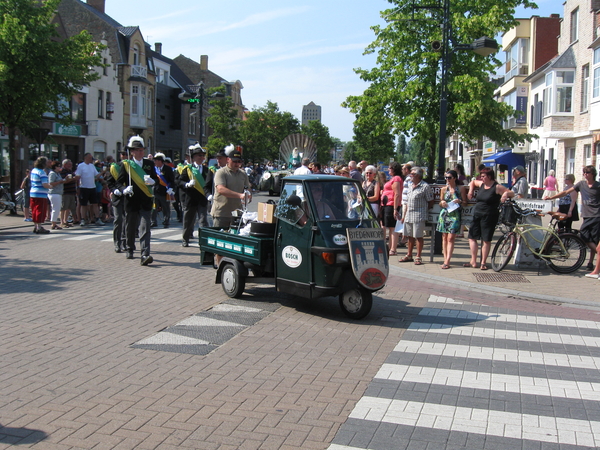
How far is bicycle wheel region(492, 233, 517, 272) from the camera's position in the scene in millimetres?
10961

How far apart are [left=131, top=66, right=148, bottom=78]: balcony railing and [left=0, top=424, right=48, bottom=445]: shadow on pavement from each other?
161ft

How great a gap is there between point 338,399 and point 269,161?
66508mm

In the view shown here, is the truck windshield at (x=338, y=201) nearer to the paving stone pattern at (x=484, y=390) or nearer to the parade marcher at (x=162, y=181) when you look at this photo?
the paving stone pattern at (x=484, y=390)

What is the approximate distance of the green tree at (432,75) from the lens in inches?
762

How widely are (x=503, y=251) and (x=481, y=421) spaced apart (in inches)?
279

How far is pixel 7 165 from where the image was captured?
106 ft

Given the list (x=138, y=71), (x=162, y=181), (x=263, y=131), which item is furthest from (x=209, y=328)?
(x=263, y=131)

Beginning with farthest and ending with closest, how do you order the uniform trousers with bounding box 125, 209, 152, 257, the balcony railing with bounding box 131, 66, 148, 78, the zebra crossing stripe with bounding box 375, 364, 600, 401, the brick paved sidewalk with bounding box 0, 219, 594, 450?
the balcony railing with bounding box 131, 66, 148, 78 → the uniform trousers with bounding box 125, 209, 152, 257 → the zebra crossing stripe with bounding box 375, 364, 600, 401 → the brick paved sidewalk with bounding box 0, 219, 594, 450

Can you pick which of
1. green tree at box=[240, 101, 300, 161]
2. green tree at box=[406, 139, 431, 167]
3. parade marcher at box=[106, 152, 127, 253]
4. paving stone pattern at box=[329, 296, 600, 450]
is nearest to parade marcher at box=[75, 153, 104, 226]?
parade marcher at box=[106, 152, 127, 253]

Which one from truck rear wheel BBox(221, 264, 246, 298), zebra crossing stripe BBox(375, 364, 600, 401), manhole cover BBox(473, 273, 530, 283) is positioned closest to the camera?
zebra crossing stripe BBox(375, 364, 600, 401)

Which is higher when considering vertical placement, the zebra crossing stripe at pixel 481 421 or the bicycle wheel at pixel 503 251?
the bicycle wheel at pixel 503 251

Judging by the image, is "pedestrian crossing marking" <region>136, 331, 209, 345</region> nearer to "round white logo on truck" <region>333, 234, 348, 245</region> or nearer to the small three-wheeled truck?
the small three-wheeled truck

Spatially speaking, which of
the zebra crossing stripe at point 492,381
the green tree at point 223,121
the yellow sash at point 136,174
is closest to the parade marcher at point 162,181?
the yellow sash at point 136,174

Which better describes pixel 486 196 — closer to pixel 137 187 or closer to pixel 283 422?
pixel 137 187
